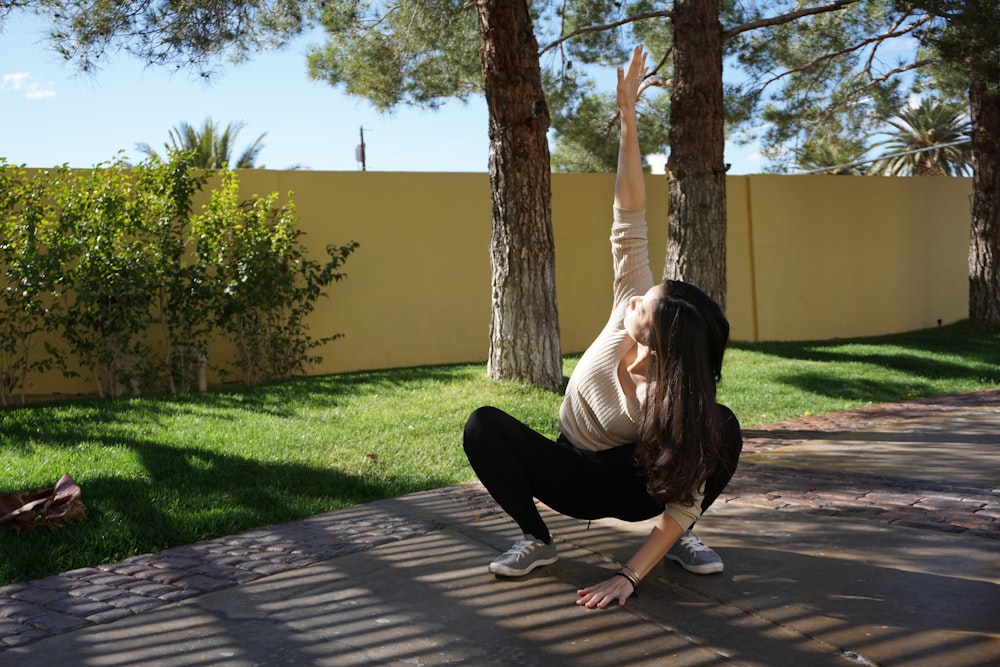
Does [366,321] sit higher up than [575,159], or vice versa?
[575,159]


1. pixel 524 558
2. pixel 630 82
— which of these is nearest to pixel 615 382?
pixel 524 558

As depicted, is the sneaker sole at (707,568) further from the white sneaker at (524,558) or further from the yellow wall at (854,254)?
the yellow wall at (854,254)

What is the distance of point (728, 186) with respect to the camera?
42.6 ft

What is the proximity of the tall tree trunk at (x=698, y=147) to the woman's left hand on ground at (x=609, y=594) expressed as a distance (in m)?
6.72

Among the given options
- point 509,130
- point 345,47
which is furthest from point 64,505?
point 345,47

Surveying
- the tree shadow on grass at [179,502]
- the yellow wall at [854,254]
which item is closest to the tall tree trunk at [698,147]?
the yellow wall at [854,254]

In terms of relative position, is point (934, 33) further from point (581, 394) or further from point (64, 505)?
point (64, 505)

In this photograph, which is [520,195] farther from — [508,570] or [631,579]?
[631,579]

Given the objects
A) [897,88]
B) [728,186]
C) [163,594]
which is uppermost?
[897,88]

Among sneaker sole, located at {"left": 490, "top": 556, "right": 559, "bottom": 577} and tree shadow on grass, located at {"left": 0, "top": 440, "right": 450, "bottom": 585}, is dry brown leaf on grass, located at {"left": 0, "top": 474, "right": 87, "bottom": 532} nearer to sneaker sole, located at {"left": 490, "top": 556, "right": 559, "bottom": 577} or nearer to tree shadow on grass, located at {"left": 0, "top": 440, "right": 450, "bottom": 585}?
tree shadow on grass, located at {"left": 0, "top": 440, "right": 450, "bottom": 585}

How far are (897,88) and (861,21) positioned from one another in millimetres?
1715

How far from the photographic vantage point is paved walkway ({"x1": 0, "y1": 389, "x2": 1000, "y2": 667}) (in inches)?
116

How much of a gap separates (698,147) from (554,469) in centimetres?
692

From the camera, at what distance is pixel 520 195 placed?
313 inches
